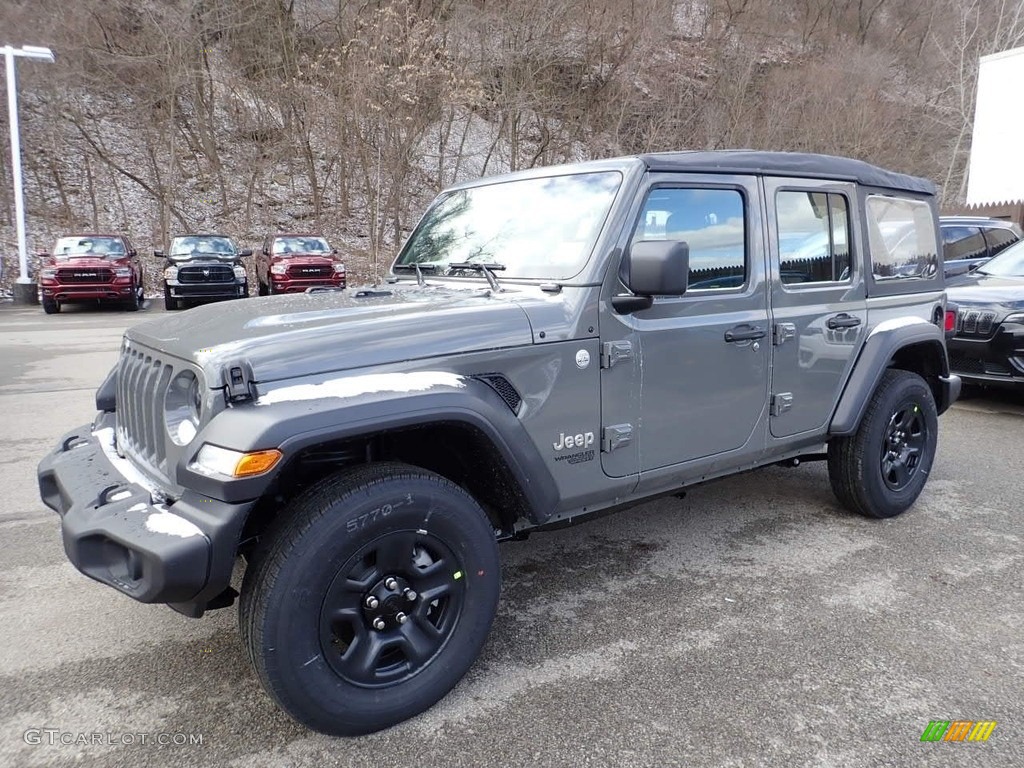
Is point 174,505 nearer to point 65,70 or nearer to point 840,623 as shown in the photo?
point 840,623

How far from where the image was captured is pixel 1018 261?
776 cm

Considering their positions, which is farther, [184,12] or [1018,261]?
[184,12]

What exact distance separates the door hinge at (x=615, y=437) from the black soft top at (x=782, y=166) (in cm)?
111

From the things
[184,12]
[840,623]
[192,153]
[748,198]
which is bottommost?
[840,623]

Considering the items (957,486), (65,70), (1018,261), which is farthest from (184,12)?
(957,486)

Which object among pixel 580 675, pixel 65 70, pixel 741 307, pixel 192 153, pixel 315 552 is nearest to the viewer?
pixel 315 552

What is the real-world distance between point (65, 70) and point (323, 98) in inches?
296

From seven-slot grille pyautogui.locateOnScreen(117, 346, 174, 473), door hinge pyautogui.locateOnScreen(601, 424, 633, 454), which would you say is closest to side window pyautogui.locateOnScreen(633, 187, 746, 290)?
door hinge pyautogui.locateOnScreen(601, 424, 633, 454)

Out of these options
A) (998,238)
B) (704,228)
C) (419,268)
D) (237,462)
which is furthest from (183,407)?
(998,238)

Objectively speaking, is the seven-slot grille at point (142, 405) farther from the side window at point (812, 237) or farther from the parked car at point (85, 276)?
the parked car at point (85, 276)

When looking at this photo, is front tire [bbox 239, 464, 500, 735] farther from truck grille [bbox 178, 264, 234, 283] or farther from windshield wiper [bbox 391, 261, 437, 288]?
truck grille [bbox 178, 264, 234, 283]

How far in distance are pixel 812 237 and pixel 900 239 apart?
2.99 ft

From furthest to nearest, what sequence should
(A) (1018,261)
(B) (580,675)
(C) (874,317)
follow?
(A) (1018,261)
(C) (874,317)
(B) (580,675)

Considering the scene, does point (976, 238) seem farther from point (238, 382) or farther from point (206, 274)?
point (206, 274)
